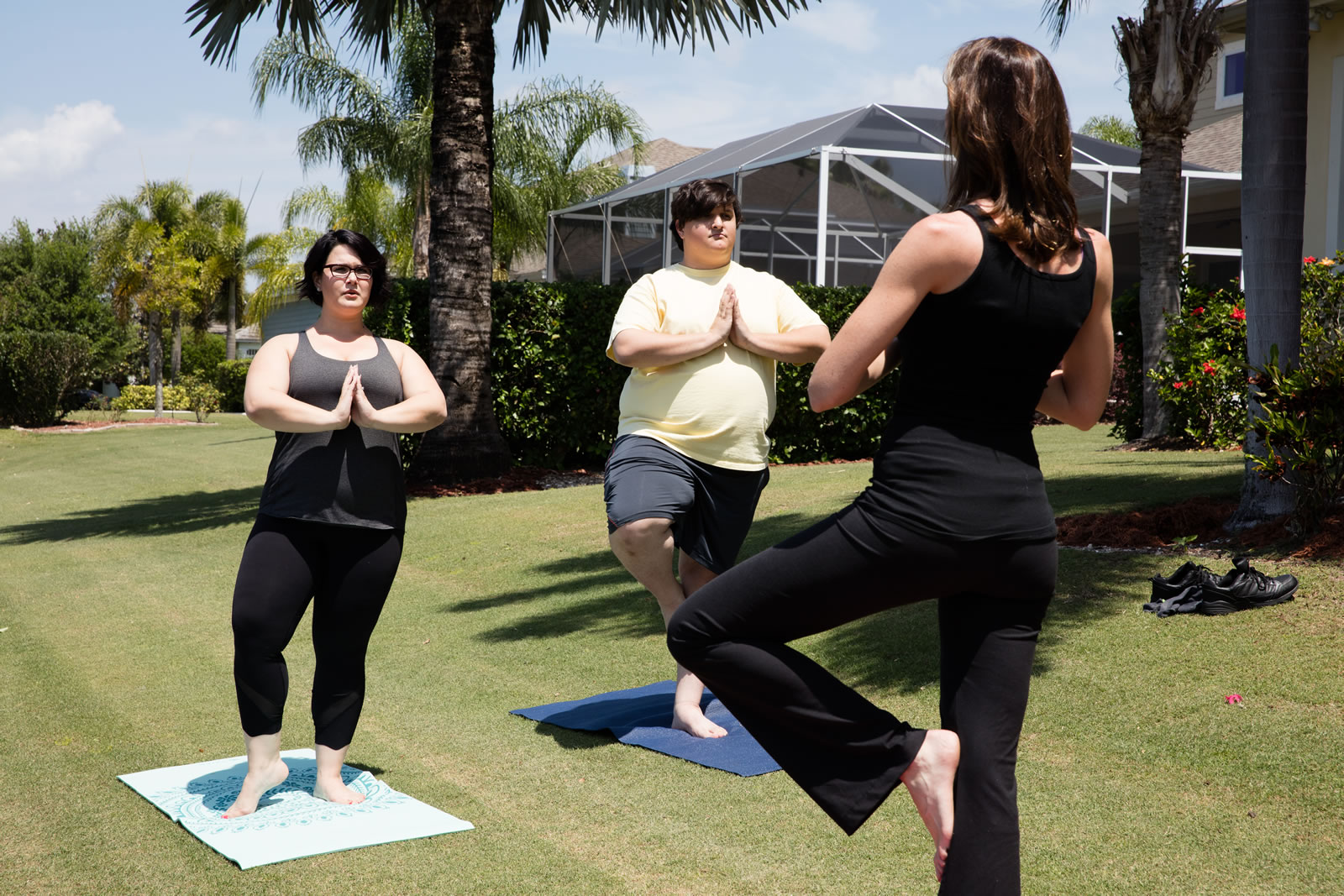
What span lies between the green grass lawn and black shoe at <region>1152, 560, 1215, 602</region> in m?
0.18

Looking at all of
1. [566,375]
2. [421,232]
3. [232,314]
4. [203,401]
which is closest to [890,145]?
[566,375]

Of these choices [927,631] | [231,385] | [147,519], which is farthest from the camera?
[231,385]

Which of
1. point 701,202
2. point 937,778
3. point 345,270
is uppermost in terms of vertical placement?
point 701,202

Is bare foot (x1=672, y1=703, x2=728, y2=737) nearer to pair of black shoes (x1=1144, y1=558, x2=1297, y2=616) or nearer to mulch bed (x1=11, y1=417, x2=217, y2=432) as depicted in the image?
pair of black shoes (x1=1144, y1=558, x2=1297, y2=616)

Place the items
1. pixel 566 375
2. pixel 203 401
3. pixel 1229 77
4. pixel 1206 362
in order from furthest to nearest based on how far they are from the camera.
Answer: pixel 203 401 < pixel 1229 77 < pixel 566 375 < pixel 1206 362

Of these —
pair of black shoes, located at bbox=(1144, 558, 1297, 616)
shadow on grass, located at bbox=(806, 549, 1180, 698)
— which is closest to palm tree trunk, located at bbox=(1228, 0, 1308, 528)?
shadow on grass, located at bbox=(806, 549, 1180, 698)

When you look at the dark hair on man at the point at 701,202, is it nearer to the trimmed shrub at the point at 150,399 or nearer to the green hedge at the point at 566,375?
the green hedge at the point at 566,375

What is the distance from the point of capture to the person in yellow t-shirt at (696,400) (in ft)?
14.6

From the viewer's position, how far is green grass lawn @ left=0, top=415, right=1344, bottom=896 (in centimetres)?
340

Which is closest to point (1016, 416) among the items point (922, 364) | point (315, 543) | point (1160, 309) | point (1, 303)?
point (922, 364)

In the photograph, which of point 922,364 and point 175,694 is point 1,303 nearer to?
point 175,694

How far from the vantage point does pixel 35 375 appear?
31.0 metres

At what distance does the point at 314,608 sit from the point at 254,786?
25.7 inches

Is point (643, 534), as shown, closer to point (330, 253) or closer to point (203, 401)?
point (330, 253)
